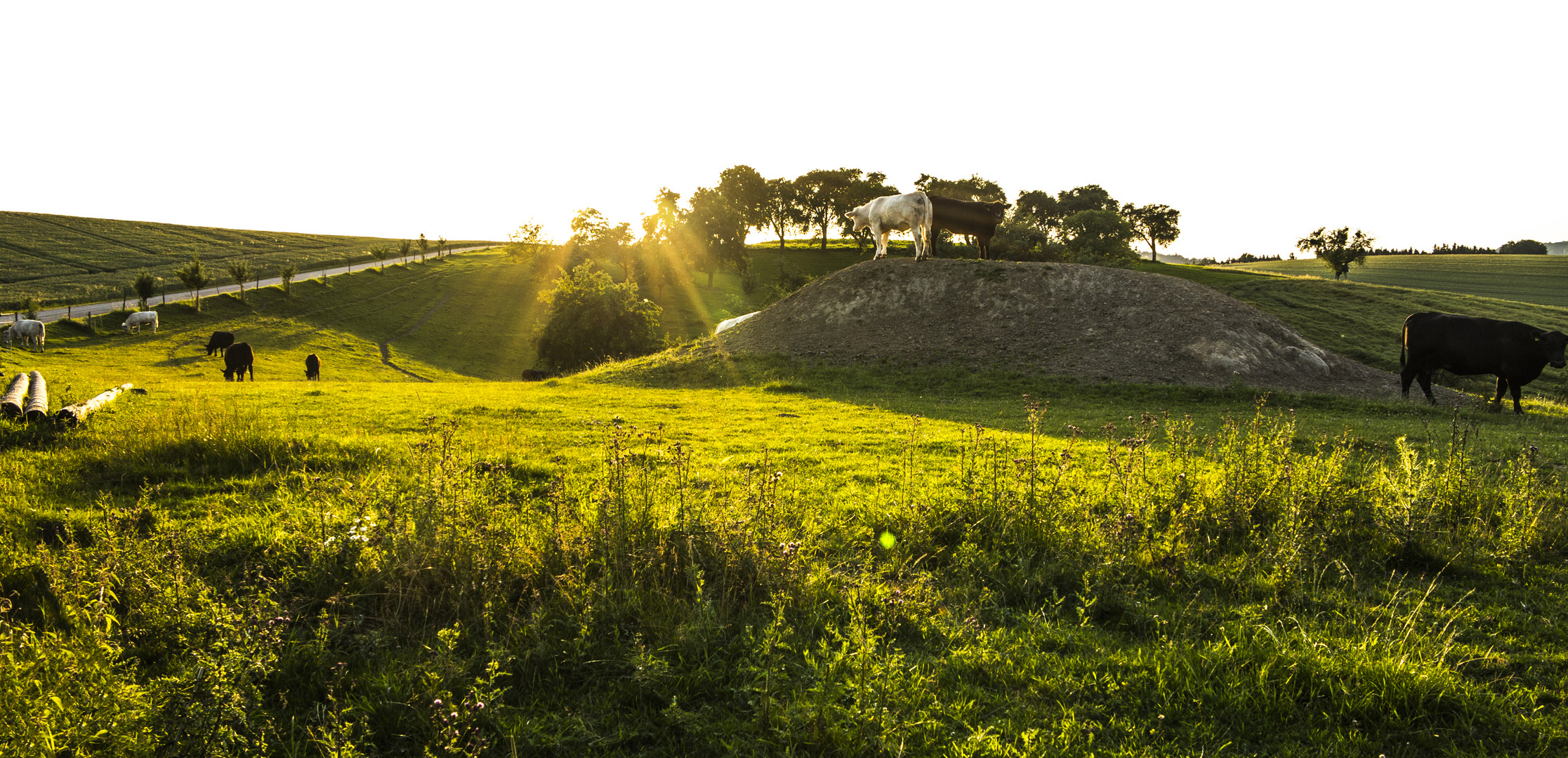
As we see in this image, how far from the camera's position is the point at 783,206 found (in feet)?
262

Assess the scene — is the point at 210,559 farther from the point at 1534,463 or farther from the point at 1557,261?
the point at 1557,261

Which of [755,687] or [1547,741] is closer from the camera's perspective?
[1547,741]

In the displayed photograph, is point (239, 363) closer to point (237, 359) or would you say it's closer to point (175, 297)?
point (237, 359)

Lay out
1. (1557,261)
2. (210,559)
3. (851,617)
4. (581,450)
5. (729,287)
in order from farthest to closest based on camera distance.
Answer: (1557,261)
(729,287)
(581,450)
(210,559)
(851,617)

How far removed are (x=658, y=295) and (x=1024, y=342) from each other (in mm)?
49633

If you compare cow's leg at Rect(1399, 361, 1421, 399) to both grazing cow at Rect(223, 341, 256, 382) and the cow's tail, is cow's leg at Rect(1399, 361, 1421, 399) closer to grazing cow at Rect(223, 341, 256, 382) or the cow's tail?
the cow's tail

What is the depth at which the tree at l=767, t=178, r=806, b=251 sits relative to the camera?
77.6 m

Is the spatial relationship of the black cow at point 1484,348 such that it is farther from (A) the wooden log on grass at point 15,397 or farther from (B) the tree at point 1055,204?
(B) the tree at point 1055,204

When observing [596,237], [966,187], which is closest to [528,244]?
[596,237]

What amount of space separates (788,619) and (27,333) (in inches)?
2128

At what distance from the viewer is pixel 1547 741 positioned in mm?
3379

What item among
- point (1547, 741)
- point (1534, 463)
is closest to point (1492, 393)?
point (1534, 463)

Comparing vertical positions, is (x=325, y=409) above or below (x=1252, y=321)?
below

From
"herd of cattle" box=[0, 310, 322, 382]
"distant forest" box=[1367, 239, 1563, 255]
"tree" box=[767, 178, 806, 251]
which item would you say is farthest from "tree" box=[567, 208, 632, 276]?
"distant forest" box=[1367, 239, 1563, 255]
